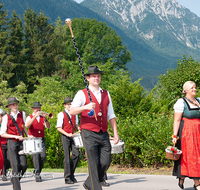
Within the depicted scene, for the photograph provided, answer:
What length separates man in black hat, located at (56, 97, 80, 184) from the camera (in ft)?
25.2

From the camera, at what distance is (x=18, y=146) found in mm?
6613

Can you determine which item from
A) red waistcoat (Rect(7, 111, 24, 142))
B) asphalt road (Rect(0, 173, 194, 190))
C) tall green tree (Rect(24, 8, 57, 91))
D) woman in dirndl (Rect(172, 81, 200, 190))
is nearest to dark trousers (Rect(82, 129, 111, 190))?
woman in dirndl (Rect(172, 81, 200, 190))

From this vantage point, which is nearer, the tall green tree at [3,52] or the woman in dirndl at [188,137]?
the woman in dirndl at [188,137]

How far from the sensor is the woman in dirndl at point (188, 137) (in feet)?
18.0

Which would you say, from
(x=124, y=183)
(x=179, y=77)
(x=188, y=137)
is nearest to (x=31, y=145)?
(x=124, y=183)

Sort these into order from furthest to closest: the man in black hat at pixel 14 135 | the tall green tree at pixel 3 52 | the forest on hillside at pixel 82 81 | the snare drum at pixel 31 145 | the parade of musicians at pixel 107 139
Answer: the tall green tree at pixel 3 52 → the forest on hillside at pixel 82 81 → the snare drum at pixel 31 145 → the man in black hat at pixel 14 135 → the parade of musicians at pixel 107 139

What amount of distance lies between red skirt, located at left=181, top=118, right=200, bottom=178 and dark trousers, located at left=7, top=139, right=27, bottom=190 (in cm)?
321

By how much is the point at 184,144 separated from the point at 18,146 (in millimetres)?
3493

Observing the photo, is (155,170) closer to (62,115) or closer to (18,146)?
(62,115)

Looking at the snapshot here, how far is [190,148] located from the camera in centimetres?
552

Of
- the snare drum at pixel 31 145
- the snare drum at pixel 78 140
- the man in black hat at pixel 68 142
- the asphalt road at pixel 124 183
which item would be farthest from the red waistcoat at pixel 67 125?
the asphalt road at pixel 124 183

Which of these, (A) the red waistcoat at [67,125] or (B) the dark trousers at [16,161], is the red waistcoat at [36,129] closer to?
(A) the red waistcoat at [67,125]

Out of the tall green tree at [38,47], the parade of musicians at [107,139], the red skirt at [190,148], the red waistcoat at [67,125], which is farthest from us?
the tall green tree at [38,47]

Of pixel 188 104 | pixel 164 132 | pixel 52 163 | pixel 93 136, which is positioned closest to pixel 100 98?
pixel 93 136
